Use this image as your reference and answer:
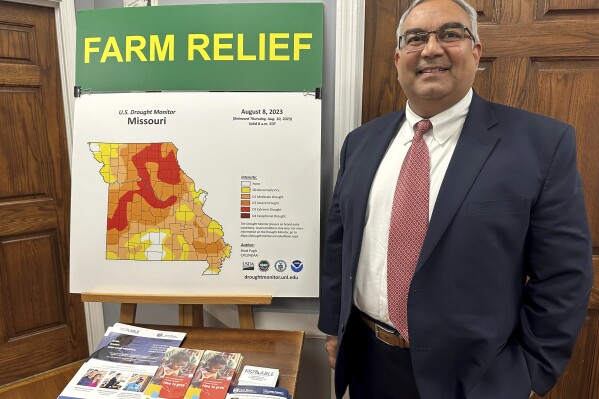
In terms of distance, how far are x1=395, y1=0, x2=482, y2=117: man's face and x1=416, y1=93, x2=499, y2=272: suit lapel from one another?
4.4 inches

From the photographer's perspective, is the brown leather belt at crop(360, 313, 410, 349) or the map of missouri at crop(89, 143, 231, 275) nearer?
the brown leather belt at crop(360, 313, 410, 349)

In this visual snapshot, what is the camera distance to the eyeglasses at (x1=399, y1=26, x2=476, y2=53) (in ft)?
3.07

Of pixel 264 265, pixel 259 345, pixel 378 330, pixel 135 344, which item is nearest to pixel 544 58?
pixel 378 330

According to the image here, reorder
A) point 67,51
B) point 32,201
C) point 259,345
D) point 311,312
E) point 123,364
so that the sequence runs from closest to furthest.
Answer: point 123,364, point 259,345, point 311,312, point 67,51, point 32,201

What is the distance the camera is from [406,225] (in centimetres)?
99

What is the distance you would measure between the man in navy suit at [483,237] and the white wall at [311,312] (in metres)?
0.47

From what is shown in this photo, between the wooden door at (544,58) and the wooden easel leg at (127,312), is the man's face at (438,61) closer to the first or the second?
the wooden door at (544,58)

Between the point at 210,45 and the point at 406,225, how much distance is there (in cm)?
90

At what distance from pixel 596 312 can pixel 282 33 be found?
5.01 ft

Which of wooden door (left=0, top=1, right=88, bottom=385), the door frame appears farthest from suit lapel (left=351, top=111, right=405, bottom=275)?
wooden door (left=0, top=1, right=88, bottom=385)

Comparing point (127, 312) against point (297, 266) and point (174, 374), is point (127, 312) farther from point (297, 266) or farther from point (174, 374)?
point (297, 266)

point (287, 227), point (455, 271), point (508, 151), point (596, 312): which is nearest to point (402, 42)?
point (508, 151)

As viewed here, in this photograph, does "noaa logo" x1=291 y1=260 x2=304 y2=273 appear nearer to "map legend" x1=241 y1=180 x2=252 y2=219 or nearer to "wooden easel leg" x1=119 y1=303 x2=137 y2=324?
"map legend" x1=241 y1=180 x2=252 y2=219

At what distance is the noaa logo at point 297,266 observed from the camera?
1373 millimetres
